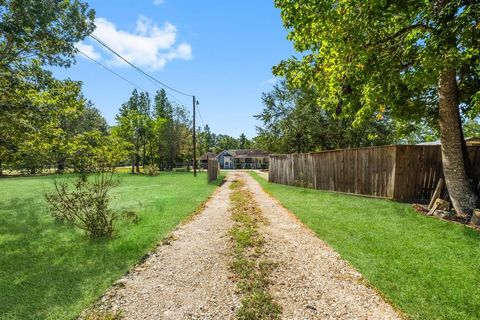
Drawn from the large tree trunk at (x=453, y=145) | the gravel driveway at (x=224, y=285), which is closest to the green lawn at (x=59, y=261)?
the gravel driveway at (x=224, y=285)

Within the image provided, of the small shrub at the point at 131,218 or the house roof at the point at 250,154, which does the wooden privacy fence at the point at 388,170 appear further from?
the house roof at the point at 250,154

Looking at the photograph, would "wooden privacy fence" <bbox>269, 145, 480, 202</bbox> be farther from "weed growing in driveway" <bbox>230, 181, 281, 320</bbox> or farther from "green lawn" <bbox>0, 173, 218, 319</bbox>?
"green lawn" <bbox>0, 173, 218, 319</bbox>

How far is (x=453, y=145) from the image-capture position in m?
6.91

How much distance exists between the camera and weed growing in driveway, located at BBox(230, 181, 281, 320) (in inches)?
111

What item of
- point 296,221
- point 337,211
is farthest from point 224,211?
point 337,211

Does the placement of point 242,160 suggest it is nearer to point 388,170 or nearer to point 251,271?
point 388,170

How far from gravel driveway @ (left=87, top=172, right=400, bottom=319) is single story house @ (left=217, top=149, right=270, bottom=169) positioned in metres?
53.9

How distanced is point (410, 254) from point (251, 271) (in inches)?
112

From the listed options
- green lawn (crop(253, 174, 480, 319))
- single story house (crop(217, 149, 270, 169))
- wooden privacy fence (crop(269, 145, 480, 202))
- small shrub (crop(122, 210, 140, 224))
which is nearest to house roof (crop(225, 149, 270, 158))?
single story house (crop(217, 149, 270, 169))

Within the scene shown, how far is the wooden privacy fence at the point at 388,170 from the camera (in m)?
8.59

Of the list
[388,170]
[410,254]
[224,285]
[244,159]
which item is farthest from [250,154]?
[224,285]

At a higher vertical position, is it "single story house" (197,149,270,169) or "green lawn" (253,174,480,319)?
"single story house" (197,149,270,169)

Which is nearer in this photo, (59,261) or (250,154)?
(59,261)

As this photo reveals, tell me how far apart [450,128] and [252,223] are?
19.6ft
